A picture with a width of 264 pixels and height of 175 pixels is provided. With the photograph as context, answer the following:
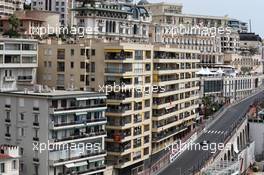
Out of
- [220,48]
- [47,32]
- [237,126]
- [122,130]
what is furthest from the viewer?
[220,48]

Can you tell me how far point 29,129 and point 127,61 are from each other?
1667 centimetres

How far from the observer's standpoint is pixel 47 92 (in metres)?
65.3

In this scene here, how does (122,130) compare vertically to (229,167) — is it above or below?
above

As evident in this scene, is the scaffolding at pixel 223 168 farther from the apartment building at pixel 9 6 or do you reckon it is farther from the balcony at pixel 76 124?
the apartment building at pixel 9 6

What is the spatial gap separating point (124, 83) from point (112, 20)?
56.9 m

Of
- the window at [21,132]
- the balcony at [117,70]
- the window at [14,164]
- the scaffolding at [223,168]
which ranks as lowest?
the scaffolding at [223,168]

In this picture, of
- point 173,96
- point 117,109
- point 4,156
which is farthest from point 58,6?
point 4,156

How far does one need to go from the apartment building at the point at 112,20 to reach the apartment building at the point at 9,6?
1583 centimetres

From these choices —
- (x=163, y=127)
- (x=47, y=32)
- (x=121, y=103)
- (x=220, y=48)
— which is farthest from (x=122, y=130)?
(x=220, y=48)

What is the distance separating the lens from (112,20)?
422 feet

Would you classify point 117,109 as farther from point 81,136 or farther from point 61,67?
point 61,67

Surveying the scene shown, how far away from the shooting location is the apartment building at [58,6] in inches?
6408

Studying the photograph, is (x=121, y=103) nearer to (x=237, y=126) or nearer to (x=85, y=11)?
(x=237, y=126)

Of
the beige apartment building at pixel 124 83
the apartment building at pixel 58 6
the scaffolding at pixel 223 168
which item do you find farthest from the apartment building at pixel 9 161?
the apartment building at pixel 58 6
